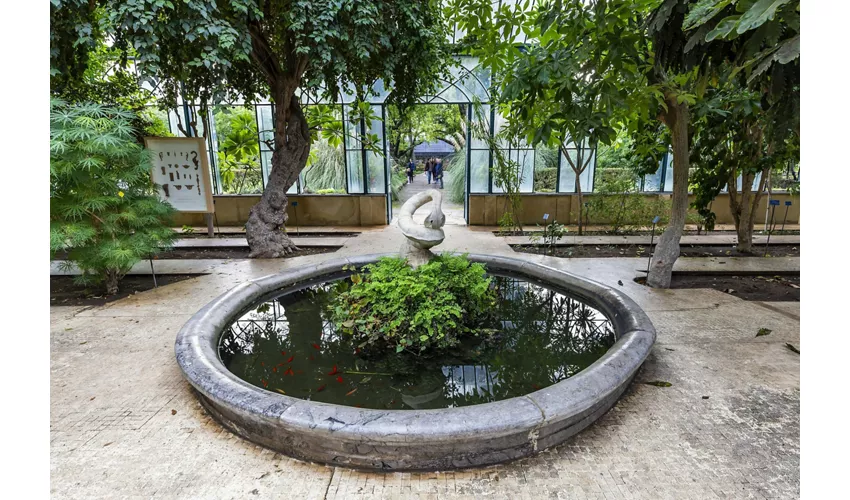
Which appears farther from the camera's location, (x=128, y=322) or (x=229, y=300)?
(x=128, y=322)

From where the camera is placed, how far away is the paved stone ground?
212cm

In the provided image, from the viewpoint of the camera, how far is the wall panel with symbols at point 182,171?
784 centimetres

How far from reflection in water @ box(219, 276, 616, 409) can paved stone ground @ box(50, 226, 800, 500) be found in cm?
48

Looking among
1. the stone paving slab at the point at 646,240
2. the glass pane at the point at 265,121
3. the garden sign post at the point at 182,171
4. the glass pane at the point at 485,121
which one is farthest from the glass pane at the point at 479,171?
the garden sign post at the point at 182,171

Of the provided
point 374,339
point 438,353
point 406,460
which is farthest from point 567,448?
point 374,339

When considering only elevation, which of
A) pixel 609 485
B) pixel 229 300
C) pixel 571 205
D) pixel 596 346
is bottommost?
pixel 609 485

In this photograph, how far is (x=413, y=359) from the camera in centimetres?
331

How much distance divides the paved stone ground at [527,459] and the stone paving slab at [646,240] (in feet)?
13.6

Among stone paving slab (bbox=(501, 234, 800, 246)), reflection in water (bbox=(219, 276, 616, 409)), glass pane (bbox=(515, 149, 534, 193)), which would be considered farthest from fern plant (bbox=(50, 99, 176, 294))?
glass pane (bbox=(515, 149, 534, 193))

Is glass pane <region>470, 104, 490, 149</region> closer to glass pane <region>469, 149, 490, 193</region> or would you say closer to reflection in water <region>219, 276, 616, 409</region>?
glass pane <region>469, 149, 490, 193</region>

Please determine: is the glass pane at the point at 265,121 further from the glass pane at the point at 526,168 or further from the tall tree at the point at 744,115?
the tall tree at the point at 744,115

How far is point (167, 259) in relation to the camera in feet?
23.3

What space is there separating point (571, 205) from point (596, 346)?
7.76 m

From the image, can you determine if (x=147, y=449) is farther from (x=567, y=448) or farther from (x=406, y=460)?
(x=567, y=448)
